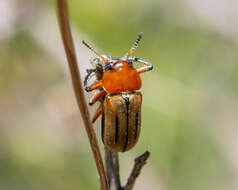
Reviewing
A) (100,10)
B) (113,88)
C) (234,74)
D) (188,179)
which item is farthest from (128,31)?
(113,88)

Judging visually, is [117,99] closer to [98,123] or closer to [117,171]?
[117,171]

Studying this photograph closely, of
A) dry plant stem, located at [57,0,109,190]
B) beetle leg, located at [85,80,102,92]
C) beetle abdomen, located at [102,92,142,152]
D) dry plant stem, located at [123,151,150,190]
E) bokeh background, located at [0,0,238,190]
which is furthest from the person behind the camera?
bokeh background, located at [0,0,238,190]

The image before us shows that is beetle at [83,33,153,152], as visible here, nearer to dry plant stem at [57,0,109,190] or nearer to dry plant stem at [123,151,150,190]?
dry plant stem at [123,151,150,190]

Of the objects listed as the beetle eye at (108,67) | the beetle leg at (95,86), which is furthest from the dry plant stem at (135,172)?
the beetle eye at (108,67)

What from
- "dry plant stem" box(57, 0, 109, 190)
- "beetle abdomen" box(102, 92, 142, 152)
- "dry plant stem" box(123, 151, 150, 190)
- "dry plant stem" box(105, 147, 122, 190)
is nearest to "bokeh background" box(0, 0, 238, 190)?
"beetle abdomen" box(102, 92, 142, 152)

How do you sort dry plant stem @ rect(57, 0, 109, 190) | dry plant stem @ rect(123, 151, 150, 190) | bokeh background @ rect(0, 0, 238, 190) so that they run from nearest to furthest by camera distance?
1. dry plant stem @ rect(57, 0, 109, 190)
2. dry plant stem @ rect(123, 151, 150, 190)
3. bokeh background @ rect(0, 0, 238, 190)

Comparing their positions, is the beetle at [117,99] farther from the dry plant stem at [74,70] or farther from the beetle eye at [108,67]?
the dry plant stem at [74,70]

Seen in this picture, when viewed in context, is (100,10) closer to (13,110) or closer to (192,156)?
(13,110)
